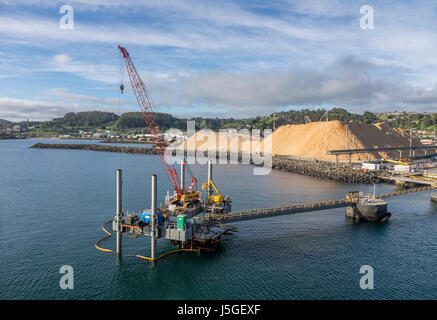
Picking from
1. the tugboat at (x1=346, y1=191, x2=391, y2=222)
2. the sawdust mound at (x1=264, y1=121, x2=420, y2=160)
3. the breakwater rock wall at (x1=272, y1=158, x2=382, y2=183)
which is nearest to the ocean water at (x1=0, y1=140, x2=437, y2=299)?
the tugboat at (x1=346, y1=191, x2=391, y2=222)

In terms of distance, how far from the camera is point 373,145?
400 ft

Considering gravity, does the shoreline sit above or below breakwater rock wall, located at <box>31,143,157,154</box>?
below

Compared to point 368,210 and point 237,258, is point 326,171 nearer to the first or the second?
point 368,210

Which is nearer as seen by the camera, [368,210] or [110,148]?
[368,210]

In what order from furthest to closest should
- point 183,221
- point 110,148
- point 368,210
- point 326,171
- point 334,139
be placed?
point 110,148 < point 334,139 < point 326,171 < point 368,210 < point 183,221

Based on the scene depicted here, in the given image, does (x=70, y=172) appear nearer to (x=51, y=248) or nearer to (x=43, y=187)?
(x=43, y=187)

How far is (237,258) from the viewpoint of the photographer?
33.4 metres

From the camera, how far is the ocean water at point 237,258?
2700 cm

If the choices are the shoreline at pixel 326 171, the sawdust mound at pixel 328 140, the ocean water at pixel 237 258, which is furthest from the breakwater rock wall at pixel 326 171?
the ocean water at pixel 237 258

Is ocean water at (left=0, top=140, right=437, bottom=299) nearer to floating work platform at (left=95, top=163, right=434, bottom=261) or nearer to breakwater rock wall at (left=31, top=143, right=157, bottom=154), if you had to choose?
floating work platform at (left=95, top=163, right=434, bottom=261)

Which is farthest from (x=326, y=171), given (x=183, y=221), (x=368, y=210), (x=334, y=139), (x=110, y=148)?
(x=110, y=148)

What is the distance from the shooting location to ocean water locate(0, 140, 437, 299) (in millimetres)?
27000

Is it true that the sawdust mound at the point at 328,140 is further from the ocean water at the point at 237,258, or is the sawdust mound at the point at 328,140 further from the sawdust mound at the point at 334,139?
the ocean water at the point at 237,258
